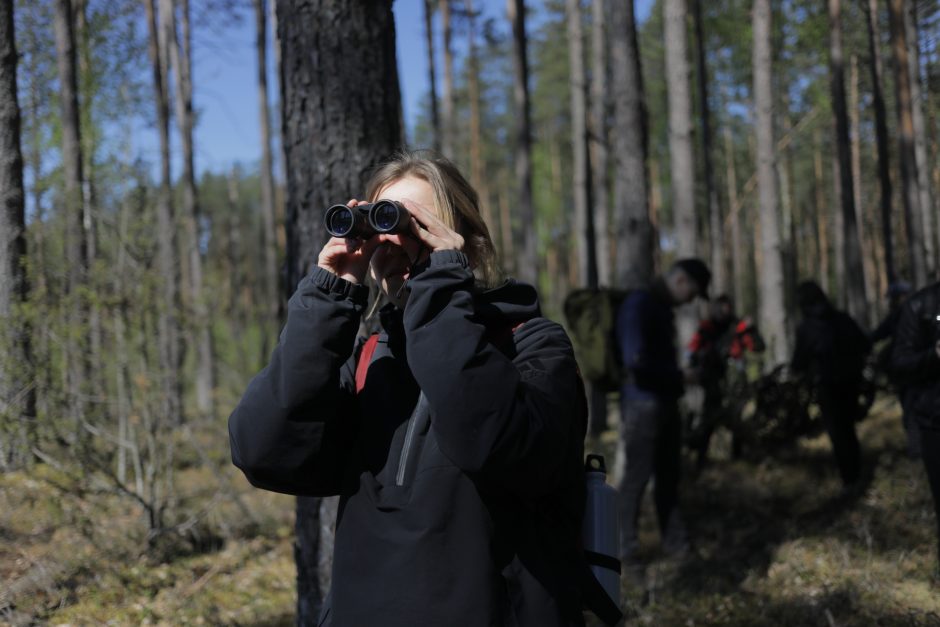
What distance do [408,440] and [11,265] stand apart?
19.7 ft

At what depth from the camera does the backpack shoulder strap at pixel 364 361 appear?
1956 millimetres

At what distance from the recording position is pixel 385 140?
3656 millimetres

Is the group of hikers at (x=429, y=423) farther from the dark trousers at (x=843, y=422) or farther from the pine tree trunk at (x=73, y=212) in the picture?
the dark trousers at (x=843, y=422)

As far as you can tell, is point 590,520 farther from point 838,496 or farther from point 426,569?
point 838,496

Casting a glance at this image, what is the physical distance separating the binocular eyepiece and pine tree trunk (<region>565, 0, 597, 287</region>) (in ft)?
37.2

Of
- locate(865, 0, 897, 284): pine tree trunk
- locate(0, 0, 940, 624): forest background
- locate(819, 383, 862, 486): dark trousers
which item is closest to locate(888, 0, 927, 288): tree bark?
locate(0, 0, 940, 624): forest background

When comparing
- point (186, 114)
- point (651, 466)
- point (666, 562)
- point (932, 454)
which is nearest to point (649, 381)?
point (651, 466)

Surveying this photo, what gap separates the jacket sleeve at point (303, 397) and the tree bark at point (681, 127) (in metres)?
7.49

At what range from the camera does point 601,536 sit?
1945 mm

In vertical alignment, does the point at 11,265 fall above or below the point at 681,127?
below

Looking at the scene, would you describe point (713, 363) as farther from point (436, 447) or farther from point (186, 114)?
point (186, 114)

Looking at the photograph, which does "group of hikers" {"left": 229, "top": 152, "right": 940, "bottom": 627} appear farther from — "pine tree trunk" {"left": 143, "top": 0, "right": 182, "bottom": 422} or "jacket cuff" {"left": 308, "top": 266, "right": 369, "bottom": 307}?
"pine tree trunk" {"left": 143, "top": 0, "right": 182, "bottom": 422}

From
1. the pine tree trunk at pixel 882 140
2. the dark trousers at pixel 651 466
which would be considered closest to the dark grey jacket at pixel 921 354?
the dark trousers at pixel 651 466

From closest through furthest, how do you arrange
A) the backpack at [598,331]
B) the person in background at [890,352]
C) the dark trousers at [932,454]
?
the dark trousers at [932,454]
the person in background at [890,352]
the backpack at [598,331]
